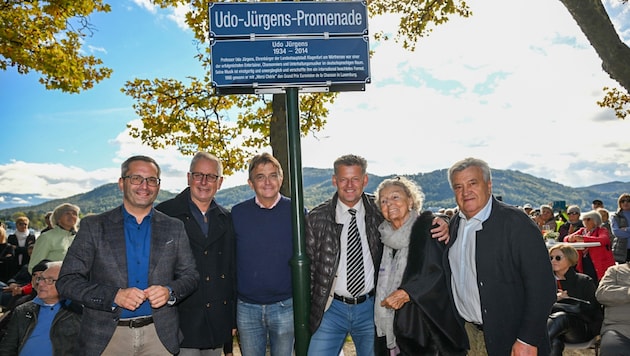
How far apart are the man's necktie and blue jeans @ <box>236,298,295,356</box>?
1.90 feet

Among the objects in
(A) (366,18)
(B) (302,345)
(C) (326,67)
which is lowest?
(B) (302,345)

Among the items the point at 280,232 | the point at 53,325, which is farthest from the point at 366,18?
the point at 53,325

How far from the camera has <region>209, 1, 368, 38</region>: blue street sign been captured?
3.42 metres

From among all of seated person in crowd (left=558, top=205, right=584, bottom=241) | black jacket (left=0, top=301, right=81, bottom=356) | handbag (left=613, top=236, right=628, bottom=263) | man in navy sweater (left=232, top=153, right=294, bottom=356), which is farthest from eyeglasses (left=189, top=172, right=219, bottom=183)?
seated person in crowd (left=558, top=205, right=584, bottom=241)

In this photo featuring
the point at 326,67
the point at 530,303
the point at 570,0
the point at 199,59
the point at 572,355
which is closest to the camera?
the point at 530,303

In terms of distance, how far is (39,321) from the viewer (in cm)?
428

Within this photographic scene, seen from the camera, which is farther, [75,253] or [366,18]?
[366,18]

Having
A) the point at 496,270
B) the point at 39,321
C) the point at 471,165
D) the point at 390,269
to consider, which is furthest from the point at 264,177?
the point at 39,321

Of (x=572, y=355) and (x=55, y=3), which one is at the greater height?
(x=55, y=3)

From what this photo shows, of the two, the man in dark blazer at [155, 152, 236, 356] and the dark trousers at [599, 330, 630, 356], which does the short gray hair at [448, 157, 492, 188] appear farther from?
the dark trousers at [599, 330, 630, 356]

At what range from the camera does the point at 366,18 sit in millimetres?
3537

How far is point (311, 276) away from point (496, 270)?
4.89 feet

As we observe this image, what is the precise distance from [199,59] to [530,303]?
8663mm

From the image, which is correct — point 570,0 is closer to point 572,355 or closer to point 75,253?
point 572,355
